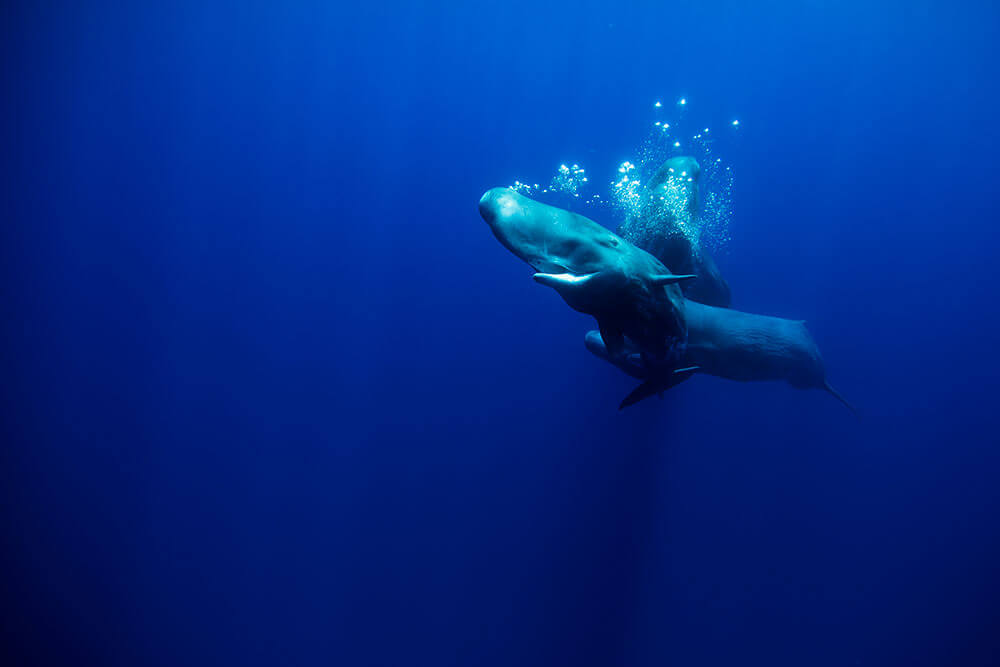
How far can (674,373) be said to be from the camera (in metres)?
3.76

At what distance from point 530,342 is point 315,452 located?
4891 millimetres

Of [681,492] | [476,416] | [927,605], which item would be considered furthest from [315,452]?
[927,605]

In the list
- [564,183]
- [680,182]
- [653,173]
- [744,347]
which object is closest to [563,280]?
[744,347]

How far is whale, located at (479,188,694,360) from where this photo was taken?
8.53 ft

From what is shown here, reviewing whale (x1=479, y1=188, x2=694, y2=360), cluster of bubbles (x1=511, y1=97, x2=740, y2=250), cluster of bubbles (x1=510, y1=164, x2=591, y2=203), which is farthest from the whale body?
cluster of bubbles (x1=510, y1=164, x2=591, y2=203)

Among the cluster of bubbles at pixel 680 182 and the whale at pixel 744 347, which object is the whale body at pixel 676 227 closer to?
the cluster of bubbles at pixel 680 182

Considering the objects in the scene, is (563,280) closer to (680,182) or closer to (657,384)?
(657,384)

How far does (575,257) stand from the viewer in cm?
265

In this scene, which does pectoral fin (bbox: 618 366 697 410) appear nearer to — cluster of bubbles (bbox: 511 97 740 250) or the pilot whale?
the pilot whale

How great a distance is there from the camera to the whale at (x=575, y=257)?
8.53ft

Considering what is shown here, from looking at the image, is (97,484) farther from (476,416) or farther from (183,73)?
(183,73)

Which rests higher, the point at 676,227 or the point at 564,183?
the point at 564,183

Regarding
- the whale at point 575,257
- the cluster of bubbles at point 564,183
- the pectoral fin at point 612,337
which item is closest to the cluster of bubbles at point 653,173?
the cluster of bubbles at point 564,183

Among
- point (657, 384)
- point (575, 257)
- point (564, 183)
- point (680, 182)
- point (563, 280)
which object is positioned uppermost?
point (564, 183)
